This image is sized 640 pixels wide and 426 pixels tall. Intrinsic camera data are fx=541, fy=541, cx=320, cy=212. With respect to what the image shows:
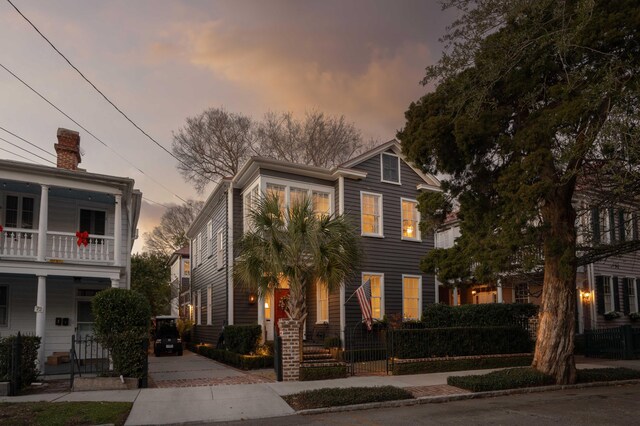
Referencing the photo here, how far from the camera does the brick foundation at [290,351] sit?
13.7m

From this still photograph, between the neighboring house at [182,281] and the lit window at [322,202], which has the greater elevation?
the lit window at [322,202]

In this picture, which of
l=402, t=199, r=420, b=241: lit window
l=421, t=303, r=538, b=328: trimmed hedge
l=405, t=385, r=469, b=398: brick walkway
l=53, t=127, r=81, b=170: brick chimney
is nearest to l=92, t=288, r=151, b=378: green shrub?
l=405, t=385, r=469, b=398: brick walkway

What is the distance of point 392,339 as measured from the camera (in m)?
15.5

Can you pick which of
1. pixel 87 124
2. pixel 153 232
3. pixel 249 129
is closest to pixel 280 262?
pixel 87 124

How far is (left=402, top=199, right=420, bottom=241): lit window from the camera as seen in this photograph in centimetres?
2266

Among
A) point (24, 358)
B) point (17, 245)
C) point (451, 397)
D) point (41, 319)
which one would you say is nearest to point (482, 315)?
point (451, 397)

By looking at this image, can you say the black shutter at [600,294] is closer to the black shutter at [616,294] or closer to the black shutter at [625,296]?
the black shutter at [616,294]

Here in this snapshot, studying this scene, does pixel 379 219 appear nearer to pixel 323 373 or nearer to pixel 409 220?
pixel 409 220

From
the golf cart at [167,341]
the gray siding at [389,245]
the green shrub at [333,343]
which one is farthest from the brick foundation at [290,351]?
the golf cart at [167,341]

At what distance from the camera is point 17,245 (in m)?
16.3

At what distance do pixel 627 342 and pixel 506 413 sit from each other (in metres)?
13.5

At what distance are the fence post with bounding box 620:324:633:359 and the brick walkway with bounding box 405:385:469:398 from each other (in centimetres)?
1120

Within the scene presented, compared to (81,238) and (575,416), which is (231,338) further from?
(575,416)

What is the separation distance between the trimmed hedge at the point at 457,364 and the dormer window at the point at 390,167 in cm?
832
